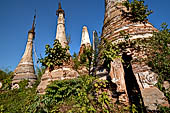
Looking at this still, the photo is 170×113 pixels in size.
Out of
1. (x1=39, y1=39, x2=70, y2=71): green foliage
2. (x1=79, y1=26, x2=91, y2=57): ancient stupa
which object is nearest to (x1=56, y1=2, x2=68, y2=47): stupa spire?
(x1=39, y1=39, x2=70, y2=71): green foliage

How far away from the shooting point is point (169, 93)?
94.6 inches

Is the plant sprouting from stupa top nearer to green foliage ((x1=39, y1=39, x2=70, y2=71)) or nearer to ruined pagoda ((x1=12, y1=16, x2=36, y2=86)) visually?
green foliage ((x1=39, y1=39, x2=70, y2=71))


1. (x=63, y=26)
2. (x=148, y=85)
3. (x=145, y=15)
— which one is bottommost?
(x=148, y=85)

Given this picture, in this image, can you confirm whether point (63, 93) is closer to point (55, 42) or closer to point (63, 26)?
point (55, 42)

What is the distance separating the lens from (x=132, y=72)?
11.3 ft

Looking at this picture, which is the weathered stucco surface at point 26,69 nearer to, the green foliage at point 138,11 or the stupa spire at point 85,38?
the stupa spire at point 85,38

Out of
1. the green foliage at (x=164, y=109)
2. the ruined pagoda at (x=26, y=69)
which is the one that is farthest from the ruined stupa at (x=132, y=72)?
the ruined pagoda at (x=26, y=69)

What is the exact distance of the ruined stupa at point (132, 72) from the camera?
2.52 metres

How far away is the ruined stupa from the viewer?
2.52m

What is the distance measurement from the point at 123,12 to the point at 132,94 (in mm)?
3610

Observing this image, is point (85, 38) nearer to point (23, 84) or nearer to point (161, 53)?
point (23, 84)

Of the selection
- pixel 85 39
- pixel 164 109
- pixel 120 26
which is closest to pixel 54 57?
pixel 120 26

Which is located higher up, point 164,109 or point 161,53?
point 161,53

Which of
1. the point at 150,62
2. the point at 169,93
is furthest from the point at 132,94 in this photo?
the point at 150,62
